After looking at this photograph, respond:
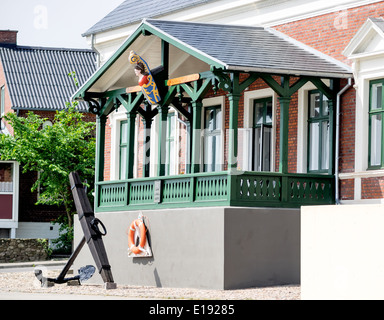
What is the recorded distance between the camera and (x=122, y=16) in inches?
1048

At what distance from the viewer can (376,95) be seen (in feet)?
61.8

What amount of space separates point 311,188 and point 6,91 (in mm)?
26351

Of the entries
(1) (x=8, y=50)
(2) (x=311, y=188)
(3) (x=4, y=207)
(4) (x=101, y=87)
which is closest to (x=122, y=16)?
(4) (x=101, y=87)

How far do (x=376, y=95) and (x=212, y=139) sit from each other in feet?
16.4

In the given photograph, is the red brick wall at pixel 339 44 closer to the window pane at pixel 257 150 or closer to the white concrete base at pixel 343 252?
the window pane at pixel 257 150

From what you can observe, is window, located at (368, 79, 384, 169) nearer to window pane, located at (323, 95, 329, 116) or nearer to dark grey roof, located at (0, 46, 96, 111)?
window pane, located at (323, 95, 329, 116)

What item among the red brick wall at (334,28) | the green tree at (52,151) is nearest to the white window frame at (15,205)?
the green tree at (52,151)

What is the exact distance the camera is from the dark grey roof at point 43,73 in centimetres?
4225

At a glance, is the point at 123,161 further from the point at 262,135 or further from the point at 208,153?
the point at 262,135

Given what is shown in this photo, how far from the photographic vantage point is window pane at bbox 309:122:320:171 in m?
20.1

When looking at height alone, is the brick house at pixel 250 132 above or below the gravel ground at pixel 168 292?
above

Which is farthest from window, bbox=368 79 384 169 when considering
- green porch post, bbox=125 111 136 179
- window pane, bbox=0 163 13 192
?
window pane, bbox=0 163 13 192

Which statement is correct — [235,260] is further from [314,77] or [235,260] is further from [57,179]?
[57,179]

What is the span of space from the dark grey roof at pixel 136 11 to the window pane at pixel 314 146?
15.7 feet
